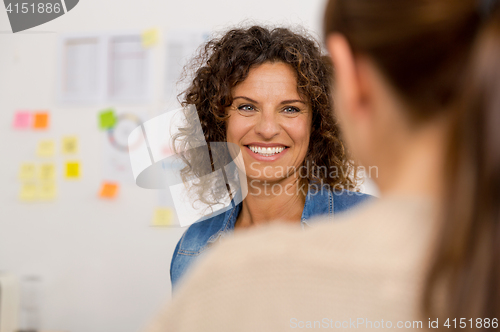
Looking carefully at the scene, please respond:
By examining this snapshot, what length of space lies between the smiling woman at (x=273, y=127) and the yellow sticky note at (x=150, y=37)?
0.65 m

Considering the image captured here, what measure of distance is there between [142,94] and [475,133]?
6.10 ft

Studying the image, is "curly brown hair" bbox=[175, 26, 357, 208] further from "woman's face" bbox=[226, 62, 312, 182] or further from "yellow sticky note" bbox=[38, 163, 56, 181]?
"yellow sticky note" bbox=[38, 163, 56, 181]

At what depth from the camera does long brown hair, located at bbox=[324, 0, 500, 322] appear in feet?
0.86

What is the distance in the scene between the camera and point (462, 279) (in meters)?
0.27

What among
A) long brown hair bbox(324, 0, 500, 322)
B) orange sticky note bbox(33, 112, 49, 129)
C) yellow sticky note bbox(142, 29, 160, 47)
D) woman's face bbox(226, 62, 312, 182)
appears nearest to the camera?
long brown hair bbox(324, 0, 500, 322)

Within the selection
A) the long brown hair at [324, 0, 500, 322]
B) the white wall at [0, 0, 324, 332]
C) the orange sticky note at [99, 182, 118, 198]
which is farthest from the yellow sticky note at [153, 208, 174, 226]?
the long brown hair at [324, 0, 500, 322]

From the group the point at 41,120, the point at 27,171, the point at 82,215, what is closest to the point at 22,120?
the point at 41,120

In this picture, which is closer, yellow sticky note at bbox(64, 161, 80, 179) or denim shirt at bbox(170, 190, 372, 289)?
denim shirt at bbox(170, 190, 372, 289)

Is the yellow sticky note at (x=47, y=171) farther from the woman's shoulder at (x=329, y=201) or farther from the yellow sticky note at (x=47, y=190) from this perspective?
the woman's shoulder at (x=329, y=201)

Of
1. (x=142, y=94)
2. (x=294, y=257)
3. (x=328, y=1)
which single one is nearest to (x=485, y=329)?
(x=294, y=257)

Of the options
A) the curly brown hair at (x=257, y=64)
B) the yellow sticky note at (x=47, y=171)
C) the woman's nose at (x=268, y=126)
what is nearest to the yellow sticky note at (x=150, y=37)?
the curly brown hair at (x=257, y=64)

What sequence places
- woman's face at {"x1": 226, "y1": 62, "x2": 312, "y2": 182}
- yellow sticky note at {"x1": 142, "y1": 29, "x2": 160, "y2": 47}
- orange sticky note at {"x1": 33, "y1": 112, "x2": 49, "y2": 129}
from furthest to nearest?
1. orange sticky note at {"x1": 33, "y1": 112, "x2": 49, "y2": 129}
2. yellow sticky note at {"x1": 142, "y1": 29, "x2": 160, "y2": 47}
3. woman's face at {"x1": 226, "y1": 62, "x2": 312, "y2": 182}

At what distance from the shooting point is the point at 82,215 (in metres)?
2.04

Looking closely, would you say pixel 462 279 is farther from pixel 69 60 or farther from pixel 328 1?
pixel 69 60
